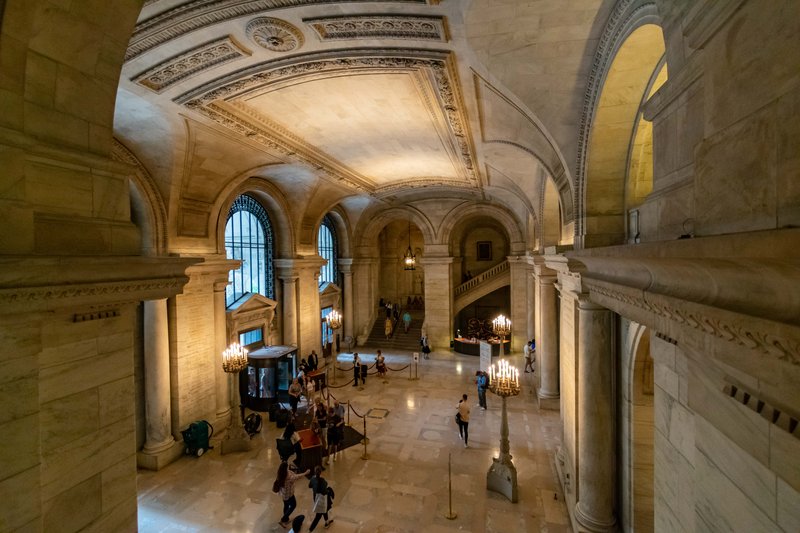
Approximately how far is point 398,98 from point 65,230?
20.7ft

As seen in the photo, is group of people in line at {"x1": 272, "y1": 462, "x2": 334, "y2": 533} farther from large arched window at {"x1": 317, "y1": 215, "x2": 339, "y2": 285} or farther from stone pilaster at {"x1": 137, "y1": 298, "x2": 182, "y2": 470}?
large arched window at {"x1": 317, "y1": 215, "x2": 339, "y2": 285}

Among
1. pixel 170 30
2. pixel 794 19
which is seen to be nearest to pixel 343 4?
pixel 170 30

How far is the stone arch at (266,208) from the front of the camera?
10586mm

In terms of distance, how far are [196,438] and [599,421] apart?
8.68m

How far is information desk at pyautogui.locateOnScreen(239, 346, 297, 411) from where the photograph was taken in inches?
454

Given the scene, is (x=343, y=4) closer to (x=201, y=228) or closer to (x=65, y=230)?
(x=65, y=230)

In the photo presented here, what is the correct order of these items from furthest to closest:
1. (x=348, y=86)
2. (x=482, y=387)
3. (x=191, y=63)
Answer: (x=482, y=387)
(x=348, y=86)
(x=191, y=63)

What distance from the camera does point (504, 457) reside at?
767cm

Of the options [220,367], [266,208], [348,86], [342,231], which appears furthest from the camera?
[342,231]

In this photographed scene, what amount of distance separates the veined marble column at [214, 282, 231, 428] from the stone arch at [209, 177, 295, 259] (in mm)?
1293

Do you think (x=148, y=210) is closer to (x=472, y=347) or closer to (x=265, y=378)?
(x=265, y=378)

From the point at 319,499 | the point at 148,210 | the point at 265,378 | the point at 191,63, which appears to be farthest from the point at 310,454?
the point at 191,63

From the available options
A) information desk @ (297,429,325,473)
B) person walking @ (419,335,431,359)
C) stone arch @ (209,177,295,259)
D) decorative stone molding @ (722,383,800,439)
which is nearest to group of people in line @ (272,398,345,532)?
information desk @ (297,429,325,473)

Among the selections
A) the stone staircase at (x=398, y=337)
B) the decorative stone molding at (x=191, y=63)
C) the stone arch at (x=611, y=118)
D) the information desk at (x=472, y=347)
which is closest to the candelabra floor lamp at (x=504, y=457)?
the stone arch at (x=611, y=118)
